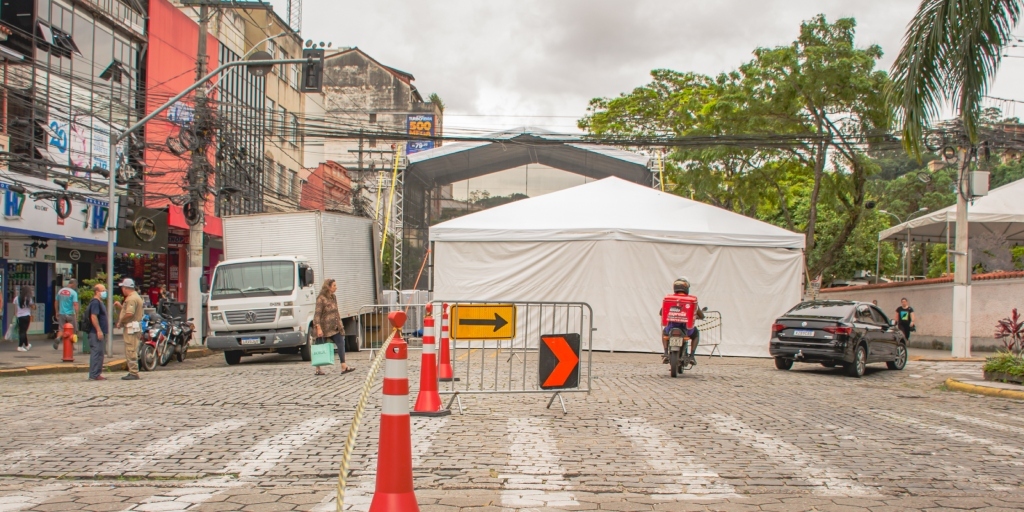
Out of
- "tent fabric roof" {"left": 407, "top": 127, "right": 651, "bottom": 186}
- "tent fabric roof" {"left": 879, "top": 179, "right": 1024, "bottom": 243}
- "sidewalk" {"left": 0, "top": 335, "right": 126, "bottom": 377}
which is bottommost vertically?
"sidewalk" {"left": 0, "top": 335, "right": 126, "bottom": 377}

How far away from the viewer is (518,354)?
1320 centimetres

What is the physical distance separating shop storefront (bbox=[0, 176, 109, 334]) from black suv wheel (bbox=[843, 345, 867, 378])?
1812 centimetres

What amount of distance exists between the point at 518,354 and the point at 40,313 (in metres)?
19.3

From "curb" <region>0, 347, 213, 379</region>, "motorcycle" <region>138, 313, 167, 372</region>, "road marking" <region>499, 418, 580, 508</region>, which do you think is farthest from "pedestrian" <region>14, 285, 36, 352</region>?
"road marking" <region>499, 418, 580, 508</region>

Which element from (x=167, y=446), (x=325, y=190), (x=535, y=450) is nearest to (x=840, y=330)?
(x=535, y=450)

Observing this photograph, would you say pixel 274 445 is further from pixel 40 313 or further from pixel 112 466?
pixel 40 313

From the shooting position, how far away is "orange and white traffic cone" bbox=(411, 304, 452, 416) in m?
9.38

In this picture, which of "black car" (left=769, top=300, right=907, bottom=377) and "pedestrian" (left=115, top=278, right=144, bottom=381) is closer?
"pedestrian" (left=115, top=278, right=144, bottom=381)

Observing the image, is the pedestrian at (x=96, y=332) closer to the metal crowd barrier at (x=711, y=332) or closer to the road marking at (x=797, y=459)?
the road marking at (x=797, y=459)

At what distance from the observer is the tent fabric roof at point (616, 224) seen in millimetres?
21766

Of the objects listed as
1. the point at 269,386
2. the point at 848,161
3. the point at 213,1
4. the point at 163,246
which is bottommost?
the point at 269,386

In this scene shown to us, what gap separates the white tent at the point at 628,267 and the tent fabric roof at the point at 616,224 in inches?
1.0

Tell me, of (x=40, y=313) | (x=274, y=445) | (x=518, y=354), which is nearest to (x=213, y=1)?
(x=40, y=313)

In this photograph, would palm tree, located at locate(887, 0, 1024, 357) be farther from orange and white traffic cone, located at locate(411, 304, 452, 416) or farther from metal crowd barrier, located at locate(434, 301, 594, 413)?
orange and white traffic cone, located at locate(411, 304, 452, 416)
